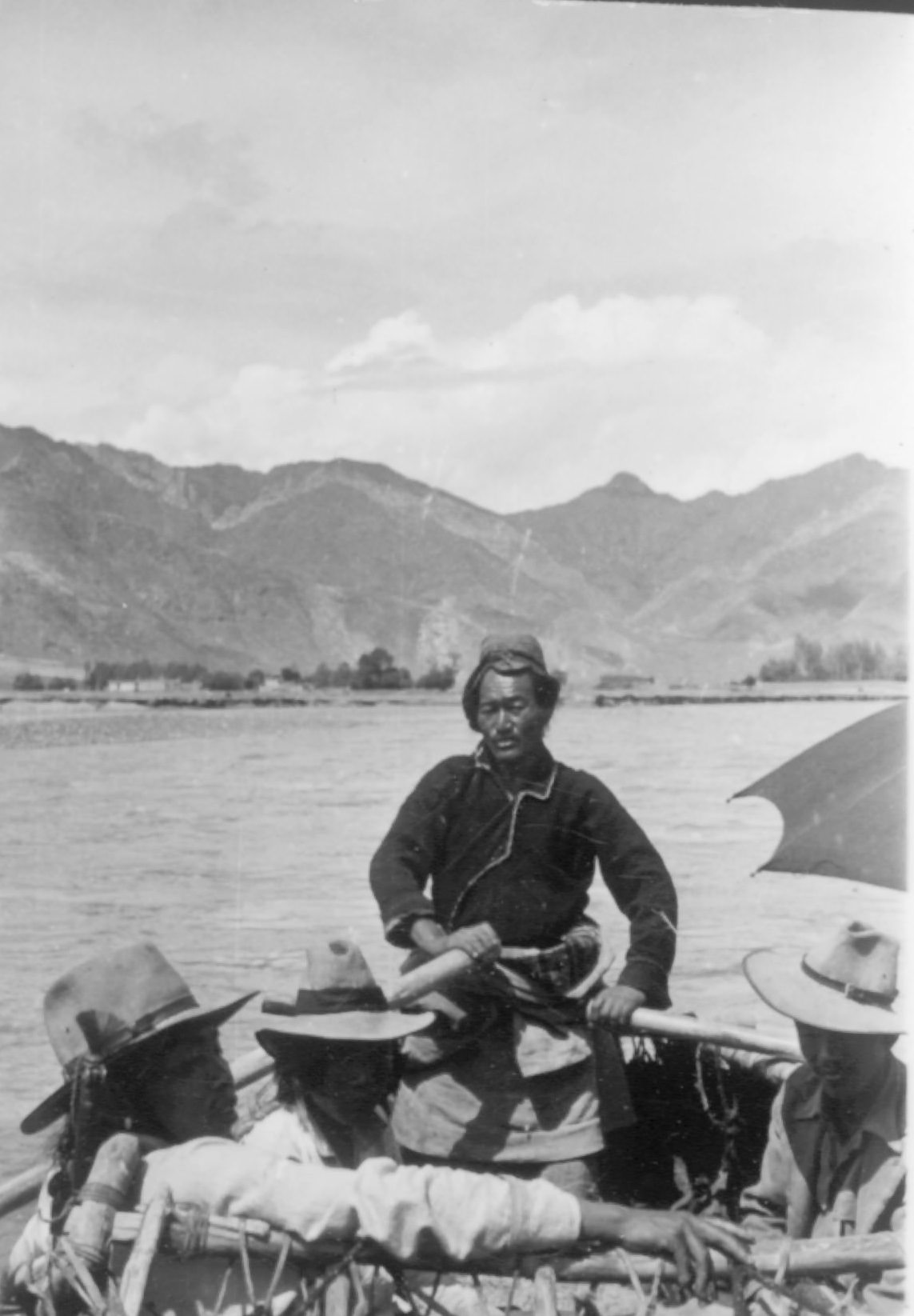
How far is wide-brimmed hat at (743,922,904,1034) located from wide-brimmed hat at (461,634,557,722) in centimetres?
81

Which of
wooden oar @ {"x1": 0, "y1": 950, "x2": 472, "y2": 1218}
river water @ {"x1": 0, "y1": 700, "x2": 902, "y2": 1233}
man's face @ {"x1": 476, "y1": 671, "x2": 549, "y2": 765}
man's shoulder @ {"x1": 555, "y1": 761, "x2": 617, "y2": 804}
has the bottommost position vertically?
river water @ {"x1": 0, "y1": 700, "x2": 902, "y2": 1233}

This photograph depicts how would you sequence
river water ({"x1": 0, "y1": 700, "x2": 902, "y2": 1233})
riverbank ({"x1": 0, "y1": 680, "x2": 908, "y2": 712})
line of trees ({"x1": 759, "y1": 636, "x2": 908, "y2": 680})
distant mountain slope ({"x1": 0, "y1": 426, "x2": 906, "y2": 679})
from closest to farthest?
river water ({"x1": 0, "y1": 700, "x2": 902, "y2": 1233}) → riverbank ({"x1": 0, "y1": 680, "x2": 908, "y2": 712}) → line of trees ({"x1": 759, "y1": 636, "x2": 908, "y2": 680}) → distant mountain slope ({"x1": 0, "y1": 426, "x2": 906, "y2": 679})

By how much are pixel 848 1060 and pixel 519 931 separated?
763mm

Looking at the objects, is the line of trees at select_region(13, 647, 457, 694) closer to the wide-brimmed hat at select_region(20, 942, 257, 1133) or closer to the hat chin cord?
the hat chin cord

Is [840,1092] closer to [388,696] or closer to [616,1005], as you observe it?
[616,1005]

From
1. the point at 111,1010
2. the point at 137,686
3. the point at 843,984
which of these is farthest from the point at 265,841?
the point at 137,686

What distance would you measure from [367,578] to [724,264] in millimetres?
36674

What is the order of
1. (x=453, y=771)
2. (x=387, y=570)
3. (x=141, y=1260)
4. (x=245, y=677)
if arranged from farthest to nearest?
(x=387, y=570)
(x=245, y=677)
(x=453, y=771)
(x=141, y=1260)

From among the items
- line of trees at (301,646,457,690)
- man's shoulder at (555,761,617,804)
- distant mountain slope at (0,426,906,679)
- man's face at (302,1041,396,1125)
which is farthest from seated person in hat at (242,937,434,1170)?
distant mountain slope at (0,426,906,679)

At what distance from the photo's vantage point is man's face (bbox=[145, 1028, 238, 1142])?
2.24 m

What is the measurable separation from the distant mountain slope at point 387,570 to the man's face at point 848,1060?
88.0 ft

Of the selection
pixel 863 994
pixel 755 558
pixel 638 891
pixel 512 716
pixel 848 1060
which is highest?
pixel 755 558

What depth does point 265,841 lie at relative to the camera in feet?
49.3

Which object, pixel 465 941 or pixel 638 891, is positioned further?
pixel 638 891
